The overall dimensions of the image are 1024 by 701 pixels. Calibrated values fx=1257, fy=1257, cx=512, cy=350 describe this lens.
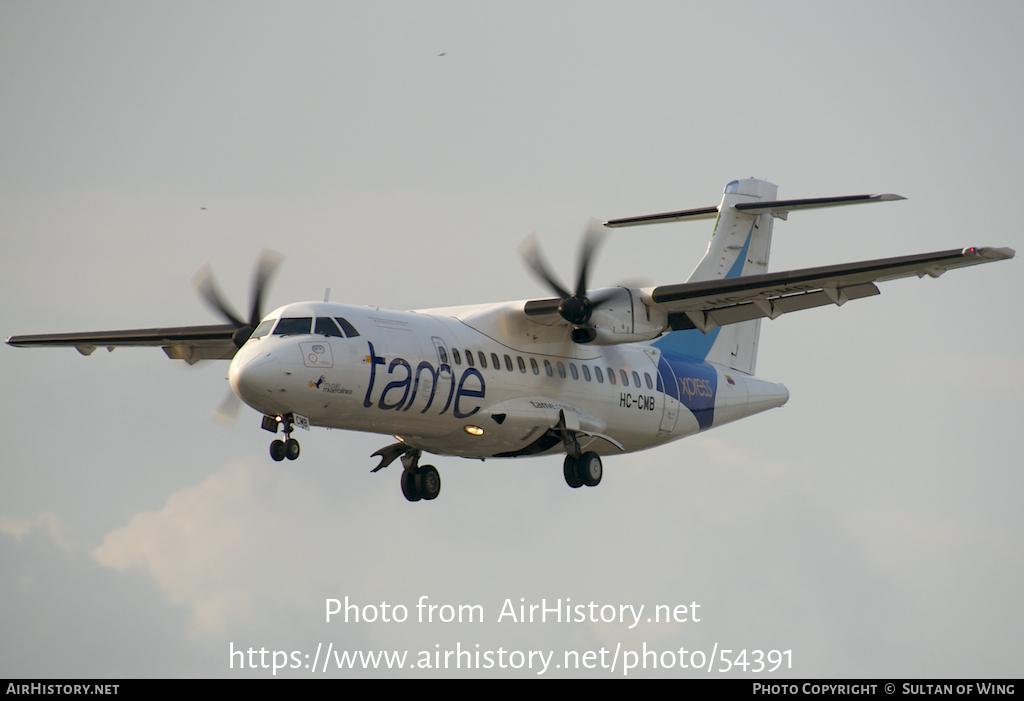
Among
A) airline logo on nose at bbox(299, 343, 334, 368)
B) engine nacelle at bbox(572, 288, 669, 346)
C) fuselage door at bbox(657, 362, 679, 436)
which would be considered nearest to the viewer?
airline logo on nose at bbox(299, 343, 334, 368)

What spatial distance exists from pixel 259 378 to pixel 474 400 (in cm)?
398

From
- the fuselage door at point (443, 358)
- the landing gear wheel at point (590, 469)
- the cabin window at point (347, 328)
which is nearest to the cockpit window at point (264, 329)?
the cabin window at point (347, 328)

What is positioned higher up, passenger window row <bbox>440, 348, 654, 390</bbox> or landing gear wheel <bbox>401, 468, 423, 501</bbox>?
passenger window row <bbox>440, 348, 654, 390</bbox>

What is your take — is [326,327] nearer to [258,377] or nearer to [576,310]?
[258,377]

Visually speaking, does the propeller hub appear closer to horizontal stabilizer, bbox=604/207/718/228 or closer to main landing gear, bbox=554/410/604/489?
main landing gear, bbox=554/410/604/489

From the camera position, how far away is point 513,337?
68.7 feet

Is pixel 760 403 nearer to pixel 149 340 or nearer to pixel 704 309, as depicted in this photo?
pixel 704 309

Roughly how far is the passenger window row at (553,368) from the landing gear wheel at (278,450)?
3104 millimetres

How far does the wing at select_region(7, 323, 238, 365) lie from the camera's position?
2180cm

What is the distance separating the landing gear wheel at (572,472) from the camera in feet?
70.0

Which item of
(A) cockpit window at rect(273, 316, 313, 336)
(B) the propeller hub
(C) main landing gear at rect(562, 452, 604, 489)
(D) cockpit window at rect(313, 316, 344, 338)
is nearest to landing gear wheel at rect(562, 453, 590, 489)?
(C) main landing gear at rect(562, 452, 604, 489)

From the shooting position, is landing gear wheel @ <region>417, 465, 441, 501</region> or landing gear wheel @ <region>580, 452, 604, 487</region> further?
landing gear wheel @ <region>417, 465, 441, 501</region>

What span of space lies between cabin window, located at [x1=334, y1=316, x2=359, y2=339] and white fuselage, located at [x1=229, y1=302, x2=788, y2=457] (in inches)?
0.8

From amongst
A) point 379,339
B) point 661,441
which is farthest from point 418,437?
point 661,441
